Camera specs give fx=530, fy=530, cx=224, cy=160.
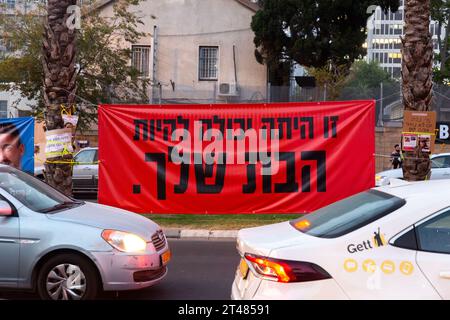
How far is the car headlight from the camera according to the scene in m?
5.46

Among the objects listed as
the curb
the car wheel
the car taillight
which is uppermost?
the car taillight

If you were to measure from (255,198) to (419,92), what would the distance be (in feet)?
12.0

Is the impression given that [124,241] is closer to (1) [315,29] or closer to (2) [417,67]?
(2) [417,67]

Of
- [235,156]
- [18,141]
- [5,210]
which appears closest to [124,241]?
[5,210]

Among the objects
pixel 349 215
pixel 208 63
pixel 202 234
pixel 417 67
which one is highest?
pixel 208 63

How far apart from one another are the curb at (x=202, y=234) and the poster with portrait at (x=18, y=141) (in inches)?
138

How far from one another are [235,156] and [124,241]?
4651 mm

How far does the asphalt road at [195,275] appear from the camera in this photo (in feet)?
19.9

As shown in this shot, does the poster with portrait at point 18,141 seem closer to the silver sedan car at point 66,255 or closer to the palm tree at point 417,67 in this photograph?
the silver sedan car at point 66,255

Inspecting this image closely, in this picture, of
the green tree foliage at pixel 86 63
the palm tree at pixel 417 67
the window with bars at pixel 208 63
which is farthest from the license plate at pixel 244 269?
the window with bars at pixel 208 63

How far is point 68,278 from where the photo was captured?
17.7 feet

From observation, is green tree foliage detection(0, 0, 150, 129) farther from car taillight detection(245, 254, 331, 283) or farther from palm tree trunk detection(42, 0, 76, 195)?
car taillight detection(245, 254, 331, 283)

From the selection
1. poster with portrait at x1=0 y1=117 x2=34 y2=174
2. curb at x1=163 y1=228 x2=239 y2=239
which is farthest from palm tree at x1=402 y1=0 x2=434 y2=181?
poster with portrait at x1=0 y1=117 x2=34 y2=174
